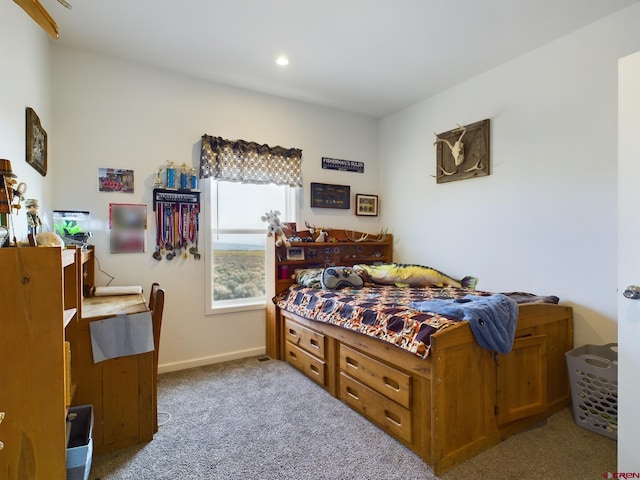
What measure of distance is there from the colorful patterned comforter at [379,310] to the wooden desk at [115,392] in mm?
1239

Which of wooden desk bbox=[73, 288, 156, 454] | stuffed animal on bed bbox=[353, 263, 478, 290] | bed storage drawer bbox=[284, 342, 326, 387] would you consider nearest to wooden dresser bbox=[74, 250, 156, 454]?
wooden desk bbox=[73, 288, 156, 454]

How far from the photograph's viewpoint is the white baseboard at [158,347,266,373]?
3082mm

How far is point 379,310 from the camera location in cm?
221

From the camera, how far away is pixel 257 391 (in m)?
2.69

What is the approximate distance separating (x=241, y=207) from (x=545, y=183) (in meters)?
2.71

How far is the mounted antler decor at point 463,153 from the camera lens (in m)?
3.09

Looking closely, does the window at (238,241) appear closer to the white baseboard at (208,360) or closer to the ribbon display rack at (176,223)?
the ribbon display rack at (176,223)

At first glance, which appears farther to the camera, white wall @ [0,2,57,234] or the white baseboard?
the white baseboard

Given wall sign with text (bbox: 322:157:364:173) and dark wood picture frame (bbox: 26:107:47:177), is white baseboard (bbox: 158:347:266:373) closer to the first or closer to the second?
dark wood picture frame (bbox: 26:107:47:177)

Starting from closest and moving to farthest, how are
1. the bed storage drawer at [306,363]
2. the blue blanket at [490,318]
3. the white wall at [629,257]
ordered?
1. the white wall at [629,257]
2. the blue blanket at [490,318]
3. the bed storage drawer at [306,363]

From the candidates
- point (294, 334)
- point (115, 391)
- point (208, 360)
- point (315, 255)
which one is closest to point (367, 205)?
point (315, 255)

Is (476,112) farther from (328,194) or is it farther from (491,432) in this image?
(491,432)

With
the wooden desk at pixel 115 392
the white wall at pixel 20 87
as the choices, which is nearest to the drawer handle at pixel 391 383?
the wooden desk at pixel 115 392

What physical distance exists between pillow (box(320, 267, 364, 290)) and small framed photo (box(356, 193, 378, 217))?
47.9 inches
